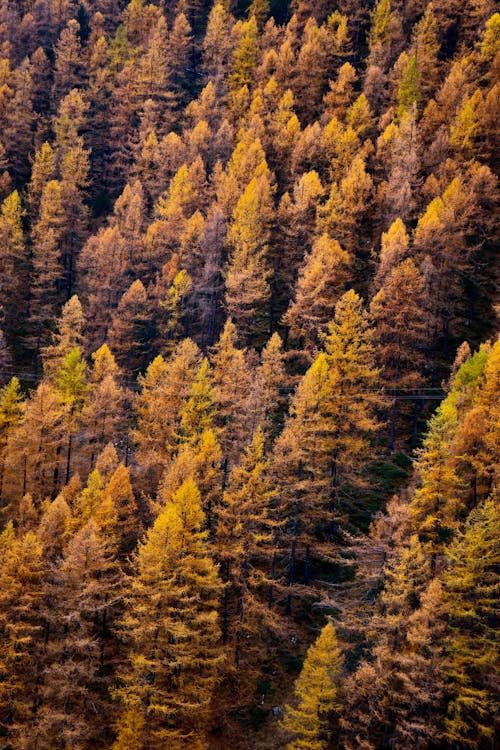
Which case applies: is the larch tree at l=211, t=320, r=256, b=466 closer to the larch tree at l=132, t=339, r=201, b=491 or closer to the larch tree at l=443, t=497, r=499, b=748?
the larch tree at l=132, t=339, r=201, b=491

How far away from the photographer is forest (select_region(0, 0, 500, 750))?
28.3 m

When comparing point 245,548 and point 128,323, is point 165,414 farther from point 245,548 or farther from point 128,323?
point 128,323

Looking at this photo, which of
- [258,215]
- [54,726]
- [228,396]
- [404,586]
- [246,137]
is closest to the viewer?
[404,586]

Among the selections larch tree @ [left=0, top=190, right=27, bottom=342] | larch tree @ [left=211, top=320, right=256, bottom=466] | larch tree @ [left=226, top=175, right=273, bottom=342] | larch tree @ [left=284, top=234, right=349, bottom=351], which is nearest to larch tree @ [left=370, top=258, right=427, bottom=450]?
larch tree @ [left=284, top=234, right=349, bottom=351]

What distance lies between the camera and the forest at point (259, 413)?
28.3 meters

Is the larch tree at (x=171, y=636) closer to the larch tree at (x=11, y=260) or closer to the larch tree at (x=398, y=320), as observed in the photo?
the larch tree at (x=398, y=320)

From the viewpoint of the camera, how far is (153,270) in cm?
6253

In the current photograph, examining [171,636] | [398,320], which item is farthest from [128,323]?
[171,636]

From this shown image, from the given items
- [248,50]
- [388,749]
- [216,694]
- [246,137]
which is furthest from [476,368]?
[248,50]

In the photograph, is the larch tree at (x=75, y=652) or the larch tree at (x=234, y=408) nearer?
the larch tree at (x=75, y=652)

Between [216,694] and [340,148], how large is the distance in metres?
51.1

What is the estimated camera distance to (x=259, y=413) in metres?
36.6

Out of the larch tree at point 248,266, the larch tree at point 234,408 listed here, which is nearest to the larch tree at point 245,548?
the larch tree at point 234,408

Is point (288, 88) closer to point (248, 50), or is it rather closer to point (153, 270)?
point (248, 50)
